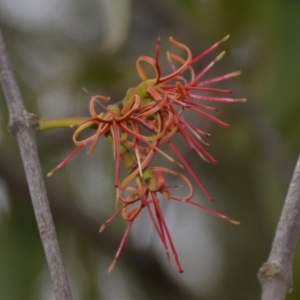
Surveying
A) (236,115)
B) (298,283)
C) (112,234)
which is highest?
(236,115)

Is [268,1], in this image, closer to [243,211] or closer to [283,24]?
[283,24]

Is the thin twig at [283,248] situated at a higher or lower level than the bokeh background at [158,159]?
lower

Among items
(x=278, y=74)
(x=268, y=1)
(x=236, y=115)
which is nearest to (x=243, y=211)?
(x=236, y=115)

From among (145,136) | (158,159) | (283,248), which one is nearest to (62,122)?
(145,136)

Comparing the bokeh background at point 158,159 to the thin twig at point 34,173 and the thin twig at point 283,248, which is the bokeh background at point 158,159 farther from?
the thin twig at point 283,248

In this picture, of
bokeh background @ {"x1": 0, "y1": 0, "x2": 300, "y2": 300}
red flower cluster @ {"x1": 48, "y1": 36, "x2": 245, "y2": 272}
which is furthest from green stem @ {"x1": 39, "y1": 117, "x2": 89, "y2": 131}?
bokeh background @ {"x1": 0, "y1": 0, "x2": 300, "y2": 300}

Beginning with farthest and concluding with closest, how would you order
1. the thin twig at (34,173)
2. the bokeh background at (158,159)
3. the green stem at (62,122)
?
the bokeh background at (158,159), the green stem at (62,122), the thin twig at (34,173)

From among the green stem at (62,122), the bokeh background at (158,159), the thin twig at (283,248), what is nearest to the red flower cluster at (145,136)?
the green stem at (62,122)
